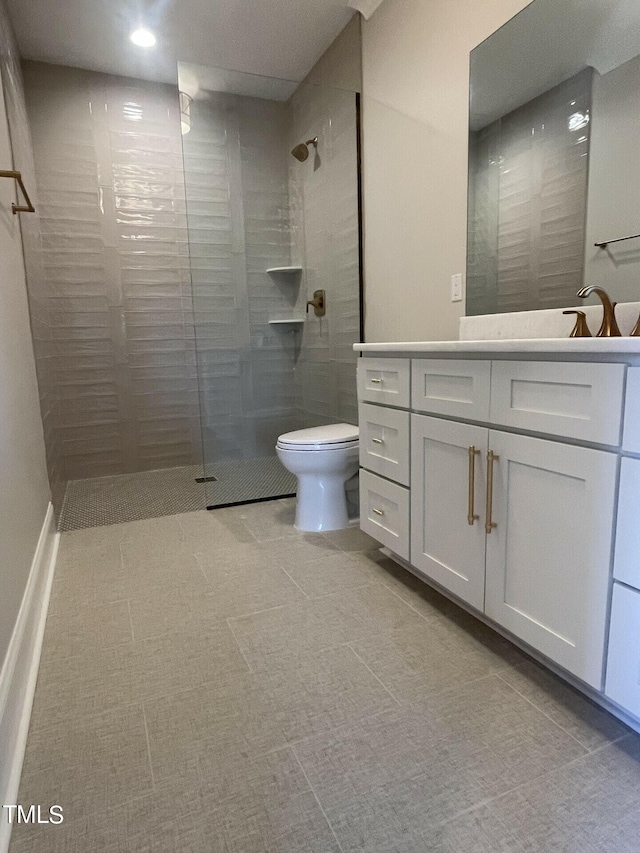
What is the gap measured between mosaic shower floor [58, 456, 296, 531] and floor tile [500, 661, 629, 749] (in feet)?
5.84

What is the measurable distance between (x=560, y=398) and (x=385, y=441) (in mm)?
774

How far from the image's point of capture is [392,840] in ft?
2.87

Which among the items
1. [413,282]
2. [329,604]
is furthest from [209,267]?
[329,604]

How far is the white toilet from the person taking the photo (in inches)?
88.1

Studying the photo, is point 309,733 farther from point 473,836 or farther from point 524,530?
point 524,530

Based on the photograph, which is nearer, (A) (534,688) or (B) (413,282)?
(A) (534,688)

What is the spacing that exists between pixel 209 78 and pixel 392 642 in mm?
2946

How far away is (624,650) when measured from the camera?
99 cm

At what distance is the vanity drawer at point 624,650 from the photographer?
964 millimetres

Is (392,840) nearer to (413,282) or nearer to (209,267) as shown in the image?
(413,282)

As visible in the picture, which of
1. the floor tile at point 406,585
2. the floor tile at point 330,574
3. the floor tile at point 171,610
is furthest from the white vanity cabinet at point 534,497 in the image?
the floor tile at point 171,610

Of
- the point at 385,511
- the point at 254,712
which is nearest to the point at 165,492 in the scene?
the point at 385,511

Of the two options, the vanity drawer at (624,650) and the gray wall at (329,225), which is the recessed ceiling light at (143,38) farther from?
the vanity drawer at (624,650)

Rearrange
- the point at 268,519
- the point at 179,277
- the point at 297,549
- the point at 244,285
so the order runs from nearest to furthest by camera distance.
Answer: the point at 297,549 < the point at 268,519 < the point at 244,285 < the point at 179,277
